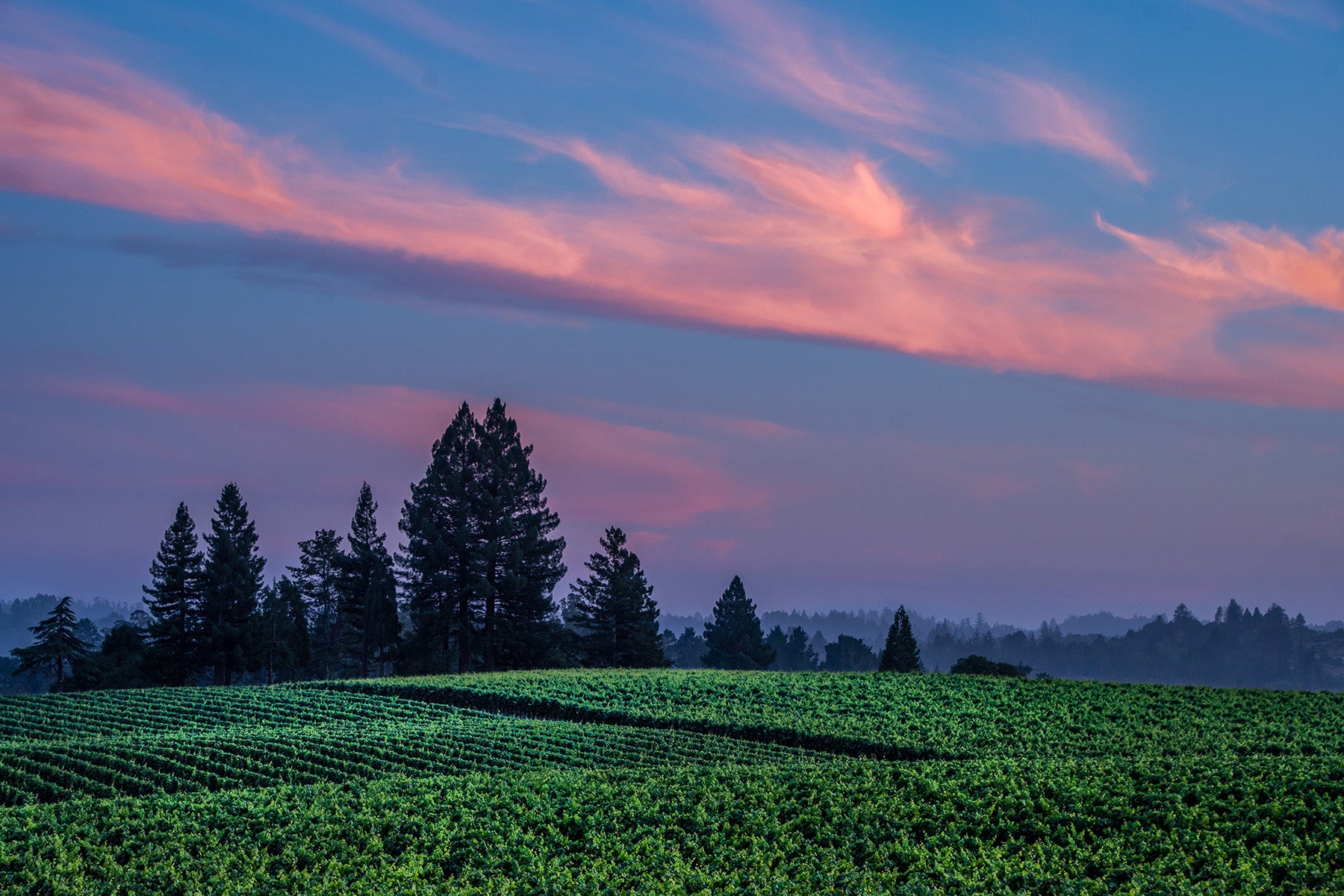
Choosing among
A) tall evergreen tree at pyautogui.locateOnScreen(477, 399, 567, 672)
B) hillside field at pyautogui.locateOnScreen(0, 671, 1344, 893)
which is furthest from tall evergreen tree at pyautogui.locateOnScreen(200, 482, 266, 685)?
hillside field at pyautogui.locateOnScreen(0, 671, 1344, 893)

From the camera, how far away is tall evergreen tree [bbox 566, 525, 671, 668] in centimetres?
8000

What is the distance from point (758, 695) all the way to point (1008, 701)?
456 inches

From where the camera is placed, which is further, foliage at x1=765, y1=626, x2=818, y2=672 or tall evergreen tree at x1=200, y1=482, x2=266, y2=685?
foliage at x1=765, y1=626, x2=818, y2=672

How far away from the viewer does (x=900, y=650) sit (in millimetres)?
74625

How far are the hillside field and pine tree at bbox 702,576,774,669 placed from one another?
55101 mm

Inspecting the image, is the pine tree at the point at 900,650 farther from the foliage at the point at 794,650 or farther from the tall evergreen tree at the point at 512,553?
the foliage at the point at 794,650

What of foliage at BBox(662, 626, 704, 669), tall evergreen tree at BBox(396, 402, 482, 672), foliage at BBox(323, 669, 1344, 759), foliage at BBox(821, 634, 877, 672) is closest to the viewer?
foliage at BBox(323, 669, 1344, 759)

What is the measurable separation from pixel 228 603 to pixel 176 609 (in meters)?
3.60

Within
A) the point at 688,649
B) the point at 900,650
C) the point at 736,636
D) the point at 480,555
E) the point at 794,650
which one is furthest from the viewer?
the point at 688,649

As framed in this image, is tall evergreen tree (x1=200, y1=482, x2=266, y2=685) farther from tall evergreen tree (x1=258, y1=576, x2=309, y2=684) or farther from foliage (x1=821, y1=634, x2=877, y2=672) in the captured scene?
foliage (x1=821, y1=634, x2=877, y2=672)

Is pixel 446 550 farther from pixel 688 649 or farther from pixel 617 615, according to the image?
pixel 688 649

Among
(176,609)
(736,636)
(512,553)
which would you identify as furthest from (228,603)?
(736,636)

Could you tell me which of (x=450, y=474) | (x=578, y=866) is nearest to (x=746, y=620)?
(x=450, y=474)

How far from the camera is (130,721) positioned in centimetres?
4247
